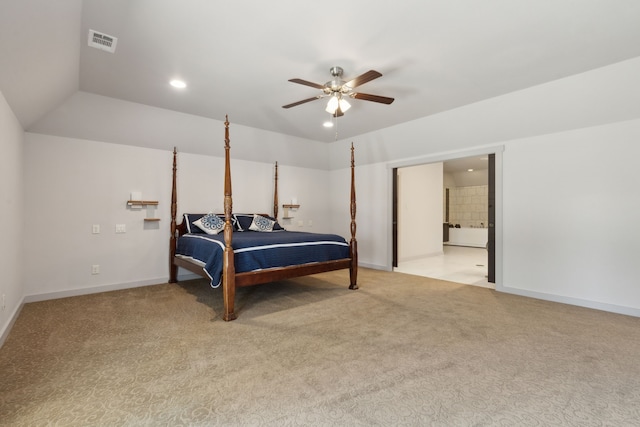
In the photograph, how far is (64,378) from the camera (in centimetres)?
203

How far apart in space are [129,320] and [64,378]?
3.86 ft

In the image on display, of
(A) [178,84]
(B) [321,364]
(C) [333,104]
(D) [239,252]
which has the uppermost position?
A: (A) [178,84]

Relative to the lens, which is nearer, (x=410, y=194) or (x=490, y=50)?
(x=490, y=50)

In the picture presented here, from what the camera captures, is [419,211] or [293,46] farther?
[419,211]

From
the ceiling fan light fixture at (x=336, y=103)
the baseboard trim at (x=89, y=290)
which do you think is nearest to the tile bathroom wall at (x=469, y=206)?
the ceiling fan light fixture at (x=336, y=103)

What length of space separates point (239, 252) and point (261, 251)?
0.90ft

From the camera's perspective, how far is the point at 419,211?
7.43 m

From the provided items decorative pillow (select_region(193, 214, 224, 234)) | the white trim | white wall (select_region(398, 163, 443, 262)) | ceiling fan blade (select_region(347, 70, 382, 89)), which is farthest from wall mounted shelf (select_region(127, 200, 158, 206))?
white wall (select_region(398, 163, 443, 262))

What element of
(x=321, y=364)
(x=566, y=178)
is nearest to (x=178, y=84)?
(x=321, y=364)

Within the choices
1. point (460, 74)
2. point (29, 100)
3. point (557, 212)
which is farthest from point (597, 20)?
point (29, 100)

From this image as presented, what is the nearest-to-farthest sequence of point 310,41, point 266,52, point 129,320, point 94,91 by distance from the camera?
point 310,41 → point 266,52 → point 129,320 → point 94,91

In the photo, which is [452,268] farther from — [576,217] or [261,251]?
[261,251]

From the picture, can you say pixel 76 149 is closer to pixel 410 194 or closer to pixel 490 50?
pixel 490 50

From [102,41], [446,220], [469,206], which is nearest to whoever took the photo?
[102,41]
